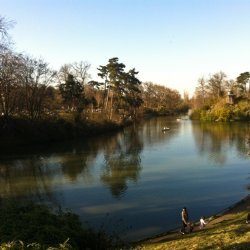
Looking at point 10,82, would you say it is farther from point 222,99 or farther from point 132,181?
point 222,99

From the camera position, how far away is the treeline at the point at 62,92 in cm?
5116

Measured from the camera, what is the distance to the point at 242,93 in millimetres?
104125

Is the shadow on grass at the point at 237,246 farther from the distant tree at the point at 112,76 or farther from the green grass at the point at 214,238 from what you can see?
the distant tree at the point at 112,76

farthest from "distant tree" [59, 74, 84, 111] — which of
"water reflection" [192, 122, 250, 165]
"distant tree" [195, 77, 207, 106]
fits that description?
"distant tree" [195, 77, 207, 106]

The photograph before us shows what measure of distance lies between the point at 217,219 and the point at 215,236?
4.90m

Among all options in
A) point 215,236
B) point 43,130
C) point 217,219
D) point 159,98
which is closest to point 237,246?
point 215,236

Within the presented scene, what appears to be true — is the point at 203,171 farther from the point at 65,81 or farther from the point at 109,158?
the point at 65,81

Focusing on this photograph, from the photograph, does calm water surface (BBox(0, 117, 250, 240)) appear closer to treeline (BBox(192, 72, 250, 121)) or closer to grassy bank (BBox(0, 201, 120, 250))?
grassy bank (BBox(0, 201, 120, 250))

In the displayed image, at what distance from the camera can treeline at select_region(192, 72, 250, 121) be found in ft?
298

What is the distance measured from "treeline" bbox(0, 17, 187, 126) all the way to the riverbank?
20.2 metres

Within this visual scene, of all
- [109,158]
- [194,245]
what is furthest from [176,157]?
[194,245]

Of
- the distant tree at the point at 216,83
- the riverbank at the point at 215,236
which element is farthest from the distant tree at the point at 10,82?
the distant tree at the point at 216,83

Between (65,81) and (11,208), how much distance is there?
5976cm

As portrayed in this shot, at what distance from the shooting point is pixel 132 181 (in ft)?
95.9
